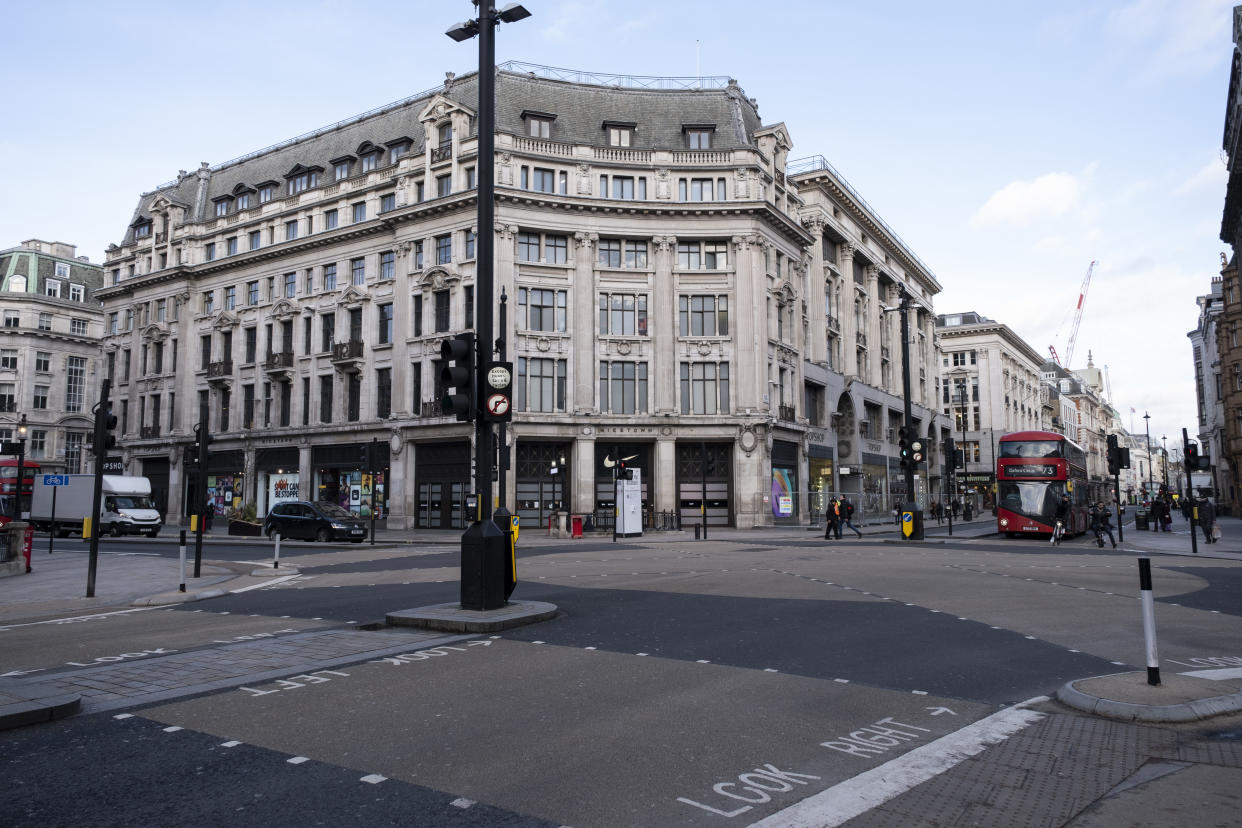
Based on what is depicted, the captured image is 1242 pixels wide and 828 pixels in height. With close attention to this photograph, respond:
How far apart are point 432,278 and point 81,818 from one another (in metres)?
42.9

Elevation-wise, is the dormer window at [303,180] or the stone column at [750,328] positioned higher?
the dormer window at [303,180]

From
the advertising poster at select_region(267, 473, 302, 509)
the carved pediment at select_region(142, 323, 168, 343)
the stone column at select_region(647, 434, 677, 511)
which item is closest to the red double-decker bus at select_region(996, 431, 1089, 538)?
the stone column at select_region(647, 434, 677, 511)

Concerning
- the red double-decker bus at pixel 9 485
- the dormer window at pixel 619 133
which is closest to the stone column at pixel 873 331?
the dormer window at pixel 619 133

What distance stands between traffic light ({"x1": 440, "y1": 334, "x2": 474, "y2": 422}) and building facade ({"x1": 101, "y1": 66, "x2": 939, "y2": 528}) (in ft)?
98.0

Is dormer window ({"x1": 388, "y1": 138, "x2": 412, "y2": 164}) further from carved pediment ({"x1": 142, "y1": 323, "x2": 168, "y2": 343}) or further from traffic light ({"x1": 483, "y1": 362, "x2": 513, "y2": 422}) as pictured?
traffic light ({"x1": 483, "y1": 362, "x2": 513, "y2": 422})

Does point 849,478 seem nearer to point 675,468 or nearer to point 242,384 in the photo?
point 675,468

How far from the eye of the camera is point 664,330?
147 ft

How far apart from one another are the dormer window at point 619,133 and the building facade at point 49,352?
53753 millimetres

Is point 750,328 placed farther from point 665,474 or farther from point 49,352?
point 49,352

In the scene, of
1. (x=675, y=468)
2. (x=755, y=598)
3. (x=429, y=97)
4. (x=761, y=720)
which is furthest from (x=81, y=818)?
(x=429, y=97)

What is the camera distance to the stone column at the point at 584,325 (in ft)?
143

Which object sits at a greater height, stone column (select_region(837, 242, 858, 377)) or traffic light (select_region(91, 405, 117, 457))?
stone column (select_region(837, 242, 858, 377))

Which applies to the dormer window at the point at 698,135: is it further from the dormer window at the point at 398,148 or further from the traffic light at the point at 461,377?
the traffic light at the point at 461,377

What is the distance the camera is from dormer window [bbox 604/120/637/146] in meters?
46.4
